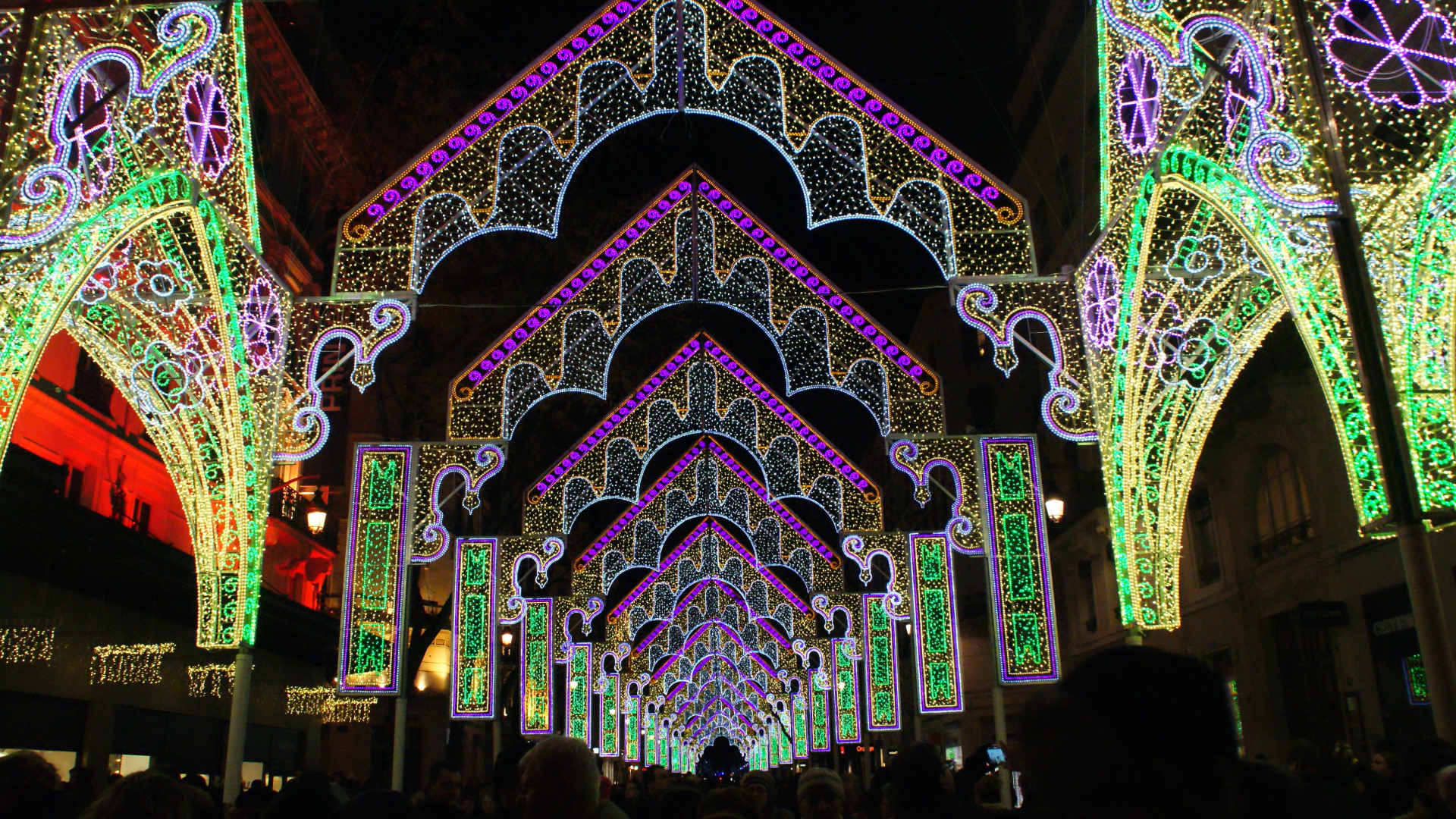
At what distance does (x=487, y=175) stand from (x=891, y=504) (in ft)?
62.5

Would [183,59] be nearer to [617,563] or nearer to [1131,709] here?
[1131,709]

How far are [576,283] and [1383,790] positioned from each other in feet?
39.5

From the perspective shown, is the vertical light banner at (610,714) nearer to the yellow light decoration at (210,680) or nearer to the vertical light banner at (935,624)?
the yellow light decoration at (210,680)

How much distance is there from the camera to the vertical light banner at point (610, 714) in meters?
37.0

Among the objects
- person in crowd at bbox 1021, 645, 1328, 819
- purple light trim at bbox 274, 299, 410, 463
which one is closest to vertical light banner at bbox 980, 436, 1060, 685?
purple light trim at bbox 274, 299, 410, 463

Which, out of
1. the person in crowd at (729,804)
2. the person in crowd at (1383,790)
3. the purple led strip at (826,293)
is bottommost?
the person in crowd at (1383,790)

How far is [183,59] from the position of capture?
9.13 metres

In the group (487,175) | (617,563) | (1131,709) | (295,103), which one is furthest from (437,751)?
(1131,709)

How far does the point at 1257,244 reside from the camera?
7.71m

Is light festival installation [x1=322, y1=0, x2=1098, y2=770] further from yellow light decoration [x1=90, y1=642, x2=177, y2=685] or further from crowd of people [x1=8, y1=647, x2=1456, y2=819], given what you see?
yellow light decoration [x1=90, y1=642, x2=177, y2=685]

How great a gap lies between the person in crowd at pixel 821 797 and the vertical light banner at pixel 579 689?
2044 centimetres

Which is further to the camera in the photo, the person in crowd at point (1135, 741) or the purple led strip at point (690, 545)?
the purple led strip at point (690, 545)

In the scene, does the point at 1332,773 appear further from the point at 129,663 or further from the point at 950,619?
the point at 129,663

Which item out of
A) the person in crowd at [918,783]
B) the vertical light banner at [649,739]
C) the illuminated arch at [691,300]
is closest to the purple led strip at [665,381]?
the illuminated arch at [691,300]
